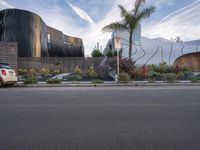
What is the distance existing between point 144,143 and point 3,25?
3576 cm

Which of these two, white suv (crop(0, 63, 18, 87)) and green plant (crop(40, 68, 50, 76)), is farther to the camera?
green plant (crop(40, 68, 50, 76))

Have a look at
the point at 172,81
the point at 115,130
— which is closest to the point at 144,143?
the point at 115,130

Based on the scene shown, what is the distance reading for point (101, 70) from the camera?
25.0 m

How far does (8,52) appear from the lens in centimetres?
2627

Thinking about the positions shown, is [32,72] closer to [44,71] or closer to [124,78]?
[44,71]

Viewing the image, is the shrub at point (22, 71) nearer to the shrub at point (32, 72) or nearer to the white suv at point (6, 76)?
the shrub at point (32, 72)

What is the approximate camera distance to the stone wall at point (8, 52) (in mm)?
25828

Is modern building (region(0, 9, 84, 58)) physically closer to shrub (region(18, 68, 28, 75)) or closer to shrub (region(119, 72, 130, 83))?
shrub (region(18, 68, 28, 75))

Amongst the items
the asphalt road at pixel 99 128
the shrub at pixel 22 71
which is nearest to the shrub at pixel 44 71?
the shrub at pixel 22 71

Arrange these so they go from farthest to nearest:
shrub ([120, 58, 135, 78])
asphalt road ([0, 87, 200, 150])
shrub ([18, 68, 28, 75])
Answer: shrub ([18, 68, 28, 75])
shrub ([120, 58, 135, 78])
asphalt road ([0, 87, 200, 150])

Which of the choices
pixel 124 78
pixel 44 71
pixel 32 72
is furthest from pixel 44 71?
pixel 124 78

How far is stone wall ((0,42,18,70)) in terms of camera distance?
84.7 ft

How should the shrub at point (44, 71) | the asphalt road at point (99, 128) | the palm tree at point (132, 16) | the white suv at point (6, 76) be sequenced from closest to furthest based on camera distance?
the asphalt road at point (99, 128)
the white suv at point (6, 76)
the palm tree at point (132, 16)
the shrub at point (44, 71)

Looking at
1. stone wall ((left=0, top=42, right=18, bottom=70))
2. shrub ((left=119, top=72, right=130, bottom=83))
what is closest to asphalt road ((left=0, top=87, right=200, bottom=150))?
shrub ((left=119, top=72, right=130, bottom=83))
